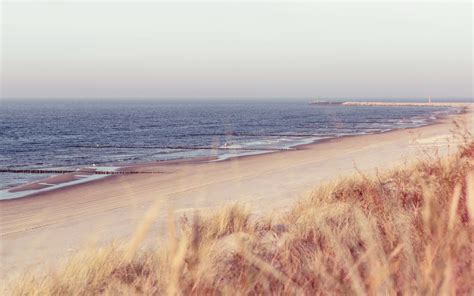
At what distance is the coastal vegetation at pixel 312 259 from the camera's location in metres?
3.88

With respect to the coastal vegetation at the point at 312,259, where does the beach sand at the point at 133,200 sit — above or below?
below

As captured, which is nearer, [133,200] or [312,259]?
[312,259]

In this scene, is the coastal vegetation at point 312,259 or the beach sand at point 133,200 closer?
the coastal vegetation at point 312,259

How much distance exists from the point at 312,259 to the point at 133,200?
979cm

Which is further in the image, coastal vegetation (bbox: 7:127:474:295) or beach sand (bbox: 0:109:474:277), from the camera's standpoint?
beach sand (bbox: 0:109:474:277)

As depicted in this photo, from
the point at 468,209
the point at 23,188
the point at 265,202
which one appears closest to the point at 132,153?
the point at 23,188

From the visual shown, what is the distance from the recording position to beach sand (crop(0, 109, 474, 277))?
8.43 m

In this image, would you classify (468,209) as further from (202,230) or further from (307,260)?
(202,230)

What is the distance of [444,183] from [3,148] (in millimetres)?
34088

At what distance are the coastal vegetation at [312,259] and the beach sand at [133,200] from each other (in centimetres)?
150

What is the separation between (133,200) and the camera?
13.7 metres

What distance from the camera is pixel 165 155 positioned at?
1148 inches

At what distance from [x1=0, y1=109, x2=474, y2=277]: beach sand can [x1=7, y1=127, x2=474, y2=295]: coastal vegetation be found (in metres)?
1.50

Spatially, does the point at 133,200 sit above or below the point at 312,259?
below
